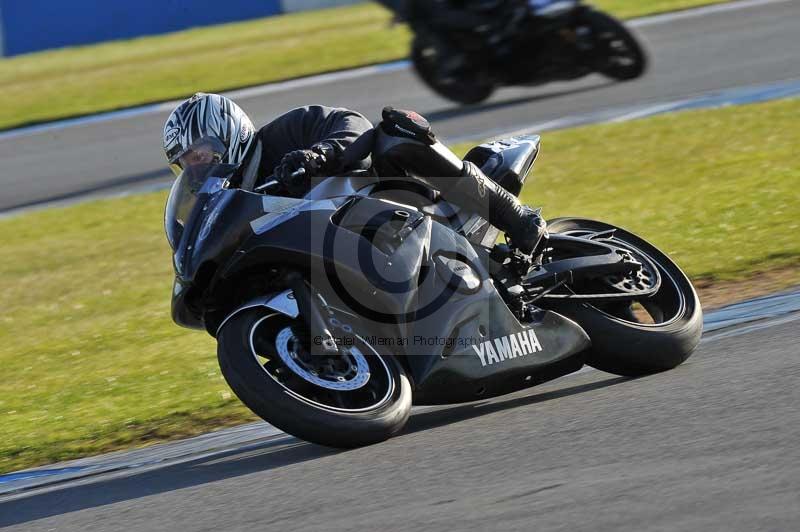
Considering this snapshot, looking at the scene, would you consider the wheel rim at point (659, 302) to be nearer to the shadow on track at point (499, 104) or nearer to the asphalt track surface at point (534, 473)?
the asphalt track surface at point (534, 473)

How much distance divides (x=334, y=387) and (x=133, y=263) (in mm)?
5610

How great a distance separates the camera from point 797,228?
24.7ft

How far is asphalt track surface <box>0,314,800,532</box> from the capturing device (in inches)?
135

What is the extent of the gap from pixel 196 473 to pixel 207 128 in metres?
1.28

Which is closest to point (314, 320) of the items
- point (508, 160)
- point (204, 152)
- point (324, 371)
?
point (324, 371)

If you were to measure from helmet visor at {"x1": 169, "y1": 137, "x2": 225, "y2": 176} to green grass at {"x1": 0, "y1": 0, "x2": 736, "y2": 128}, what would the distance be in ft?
40.7

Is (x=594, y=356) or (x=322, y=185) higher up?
(x=322, y=185)

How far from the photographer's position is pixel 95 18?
22891mm

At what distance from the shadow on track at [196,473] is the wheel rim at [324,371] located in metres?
0.22

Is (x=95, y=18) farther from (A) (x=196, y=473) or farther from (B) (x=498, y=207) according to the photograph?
(A) (x=196, y=473)

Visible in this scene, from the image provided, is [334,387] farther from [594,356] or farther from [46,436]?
[46,436]

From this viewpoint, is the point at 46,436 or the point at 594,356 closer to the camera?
the point at 594,356

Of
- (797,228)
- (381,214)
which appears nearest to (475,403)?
(381,214)

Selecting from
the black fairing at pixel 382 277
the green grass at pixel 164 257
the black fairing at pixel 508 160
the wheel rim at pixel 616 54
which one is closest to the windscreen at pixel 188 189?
the black fairing at pixel 382 277
